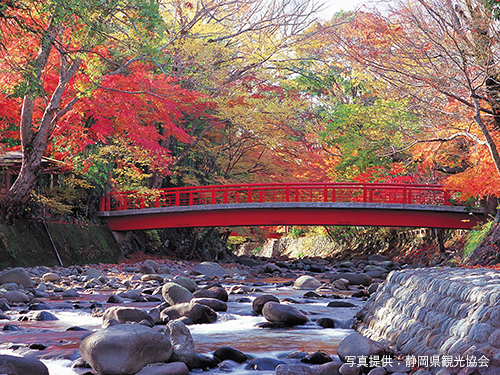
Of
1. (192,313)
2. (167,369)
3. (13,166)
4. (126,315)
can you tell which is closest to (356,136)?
(13,166)

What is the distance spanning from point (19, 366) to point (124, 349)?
0.92 metres

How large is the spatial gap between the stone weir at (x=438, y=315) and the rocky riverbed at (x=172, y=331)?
402mm

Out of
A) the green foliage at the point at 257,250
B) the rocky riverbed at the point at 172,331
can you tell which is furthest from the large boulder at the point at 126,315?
the green foliage at the point at 257,250

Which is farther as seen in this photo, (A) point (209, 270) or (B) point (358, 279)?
(A) point (209, 270)

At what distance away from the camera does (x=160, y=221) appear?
2078cm

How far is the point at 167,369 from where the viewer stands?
451 centimetres

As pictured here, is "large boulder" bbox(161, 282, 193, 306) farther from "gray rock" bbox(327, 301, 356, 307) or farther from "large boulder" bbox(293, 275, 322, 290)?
"large boulder" bbox(293, 275, 322, 290)

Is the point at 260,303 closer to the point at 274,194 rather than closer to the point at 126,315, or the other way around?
the point at 126,315

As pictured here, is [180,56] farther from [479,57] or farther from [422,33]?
[479,57]

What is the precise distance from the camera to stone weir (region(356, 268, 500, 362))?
3.83 metres

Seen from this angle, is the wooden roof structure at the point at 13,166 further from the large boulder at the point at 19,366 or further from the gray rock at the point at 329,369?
the gray rock at the point at 329,369

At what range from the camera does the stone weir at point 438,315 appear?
383 centimetres

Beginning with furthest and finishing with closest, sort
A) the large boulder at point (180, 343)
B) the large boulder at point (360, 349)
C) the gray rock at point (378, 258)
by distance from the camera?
the gray rock at point (378, 258) < the large boulder at point (180, 343) < the large boulder at point (360, 349)

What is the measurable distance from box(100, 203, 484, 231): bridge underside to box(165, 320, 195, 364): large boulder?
47.6 ft
